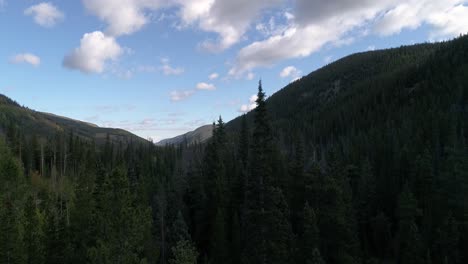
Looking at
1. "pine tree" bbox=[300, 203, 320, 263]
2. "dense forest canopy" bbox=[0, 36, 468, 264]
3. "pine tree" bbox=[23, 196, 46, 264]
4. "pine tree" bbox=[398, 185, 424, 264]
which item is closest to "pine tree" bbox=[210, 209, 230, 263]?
"dense forest canopy" bbox=[0, 36, 468, 264]

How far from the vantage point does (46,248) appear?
29.0 meters

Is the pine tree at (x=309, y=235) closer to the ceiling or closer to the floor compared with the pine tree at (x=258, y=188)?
closer to the floor

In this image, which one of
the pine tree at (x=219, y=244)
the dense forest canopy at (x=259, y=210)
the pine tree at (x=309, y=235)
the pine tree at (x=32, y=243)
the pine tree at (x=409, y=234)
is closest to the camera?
the dense forest canopy at (x=259, y=210)

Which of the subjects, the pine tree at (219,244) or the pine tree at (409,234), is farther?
the pine tree at (219,244)

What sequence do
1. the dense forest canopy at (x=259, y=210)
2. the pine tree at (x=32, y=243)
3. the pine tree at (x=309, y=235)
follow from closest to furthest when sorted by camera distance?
the dense forest canopy at (x=259, y=210), the pine tree at (x=32, y=243), the pine tree at (x=309, y=235)

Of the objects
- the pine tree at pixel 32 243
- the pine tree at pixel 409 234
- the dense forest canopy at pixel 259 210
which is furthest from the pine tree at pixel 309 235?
the pine tree at pixel 32 243

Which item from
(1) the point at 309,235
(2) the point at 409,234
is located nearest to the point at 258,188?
(1) the point at 309,235

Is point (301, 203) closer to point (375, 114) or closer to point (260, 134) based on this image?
point (260, 134)

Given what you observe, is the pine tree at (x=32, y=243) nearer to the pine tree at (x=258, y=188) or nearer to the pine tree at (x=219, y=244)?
the pine tree at (x=258, y=188)

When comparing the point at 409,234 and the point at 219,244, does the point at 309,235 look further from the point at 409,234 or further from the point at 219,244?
the point at 409,234

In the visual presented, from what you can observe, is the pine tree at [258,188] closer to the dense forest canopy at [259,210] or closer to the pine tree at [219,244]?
the dense forest canopy at [259,210]

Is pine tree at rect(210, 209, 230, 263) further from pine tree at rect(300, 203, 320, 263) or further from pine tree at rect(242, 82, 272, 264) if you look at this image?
pine tree at rect(242, 82, 272, 264)

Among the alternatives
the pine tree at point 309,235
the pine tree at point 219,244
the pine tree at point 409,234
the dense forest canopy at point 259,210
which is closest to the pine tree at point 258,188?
the dense forest canopy at point 259,210

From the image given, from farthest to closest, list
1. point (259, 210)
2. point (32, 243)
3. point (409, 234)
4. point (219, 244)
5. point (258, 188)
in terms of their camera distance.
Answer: point (219, 244), point (409, 234), point (32, 243), point (258, 188), point (259, 210)
